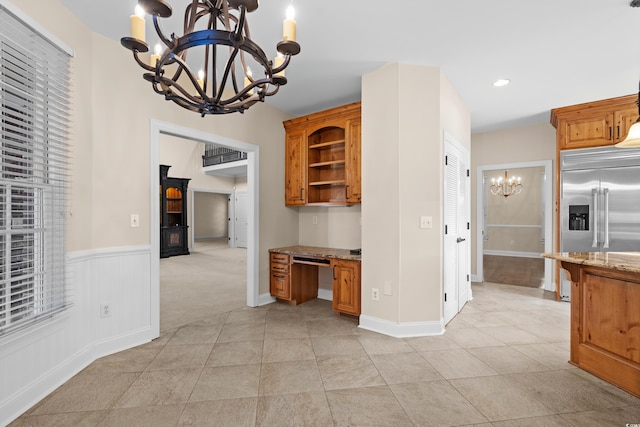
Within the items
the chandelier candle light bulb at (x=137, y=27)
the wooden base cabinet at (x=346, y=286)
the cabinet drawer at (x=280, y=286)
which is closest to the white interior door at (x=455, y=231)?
the wooden base cabinet at (x=346, y=286)

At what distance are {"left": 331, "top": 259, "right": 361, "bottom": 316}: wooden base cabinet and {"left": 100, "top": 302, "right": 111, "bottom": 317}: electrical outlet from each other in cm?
222

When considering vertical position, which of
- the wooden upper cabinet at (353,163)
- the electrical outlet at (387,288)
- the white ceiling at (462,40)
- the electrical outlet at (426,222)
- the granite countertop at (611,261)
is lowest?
the electrical outlet at (387,288)

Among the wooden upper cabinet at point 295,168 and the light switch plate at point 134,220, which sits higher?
the wooden upper cabinet at point 295,168

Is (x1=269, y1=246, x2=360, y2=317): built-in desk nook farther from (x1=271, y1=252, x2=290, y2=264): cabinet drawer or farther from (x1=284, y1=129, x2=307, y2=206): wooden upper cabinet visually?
(x1=284, y1=129, x2=307, y2=206): wooden upper cabinet

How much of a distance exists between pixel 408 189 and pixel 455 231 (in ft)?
3.53

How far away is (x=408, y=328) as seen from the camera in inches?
121

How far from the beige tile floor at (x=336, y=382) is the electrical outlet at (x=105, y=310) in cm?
36

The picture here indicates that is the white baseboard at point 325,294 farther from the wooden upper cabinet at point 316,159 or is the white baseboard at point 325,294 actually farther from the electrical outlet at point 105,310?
the electrical outlet at point 105,310

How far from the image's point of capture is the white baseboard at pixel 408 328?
3.06 meters

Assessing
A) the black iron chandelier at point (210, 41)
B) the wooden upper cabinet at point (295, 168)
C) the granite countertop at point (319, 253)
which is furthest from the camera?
the wooden upper cabinet at point (295, 168)

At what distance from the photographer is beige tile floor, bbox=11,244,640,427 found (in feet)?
6.12

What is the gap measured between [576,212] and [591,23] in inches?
104

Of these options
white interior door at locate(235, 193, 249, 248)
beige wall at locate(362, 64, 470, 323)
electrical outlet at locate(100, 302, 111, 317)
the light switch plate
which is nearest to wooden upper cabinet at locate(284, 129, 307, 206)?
beige wall at locate(362, 64, 470, 323)

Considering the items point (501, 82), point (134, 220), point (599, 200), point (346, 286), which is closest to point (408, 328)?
point (346, 286)
